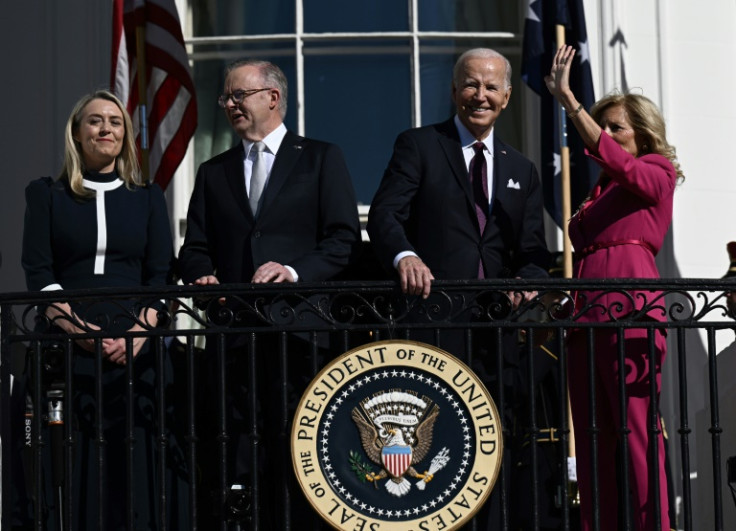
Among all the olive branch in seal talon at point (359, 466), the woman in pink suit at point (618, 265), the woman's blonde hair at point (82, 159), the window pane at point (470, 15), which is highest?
the window pane at point (470, 15)

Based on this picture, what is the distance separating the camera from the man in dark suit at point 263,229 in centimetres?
717

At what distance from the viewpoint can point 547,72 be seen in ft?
30.4

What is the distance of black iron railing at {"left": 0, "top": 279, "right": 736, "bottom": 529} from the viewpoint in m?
6.96

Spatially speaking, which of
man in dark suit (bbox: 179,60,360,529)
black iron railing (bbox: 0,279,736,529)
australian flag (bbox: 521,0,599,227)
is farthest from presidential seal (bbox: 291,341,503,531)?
australian flag (bbox: 521,0,599,227)

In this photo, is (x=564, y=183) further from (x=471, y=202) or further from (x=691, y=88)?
(x=471, y=202)

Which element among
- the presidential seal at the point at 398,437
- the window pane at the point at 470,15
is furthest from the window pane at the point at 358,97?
the presidential seal at the point at 398,437

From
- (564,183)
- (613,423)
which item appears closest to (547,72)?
(564,183)

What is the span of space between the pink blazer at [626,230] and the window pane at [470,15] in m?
2.85

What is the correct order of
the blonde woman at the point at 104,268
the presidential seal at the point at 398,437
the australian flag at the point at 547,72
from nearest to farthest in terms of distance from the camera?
the presidential seal at the point at 398,437 → the blonde woman at the point at 104,268 → the australian flag at the point at 547,72

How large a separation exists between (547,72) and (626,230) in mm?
2241

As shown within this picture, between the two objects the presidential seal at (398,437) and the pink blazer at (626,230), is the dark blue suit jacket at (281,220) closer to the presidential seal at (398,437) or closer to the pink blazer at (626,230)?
the presidential seal at (398,437)

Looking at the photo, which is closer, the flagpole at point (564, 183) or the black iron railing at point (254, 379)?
the black iron railing at point (254, 379)

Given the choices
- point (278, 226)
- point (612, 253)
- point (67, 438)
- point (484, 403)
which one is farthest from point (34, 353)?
point (612, 253)

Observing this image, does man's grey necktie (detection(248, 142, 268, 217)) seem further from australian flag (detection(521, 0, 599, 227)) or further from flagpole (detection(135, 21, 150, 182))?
australian flag (detection(521, 0, 599, 227))
